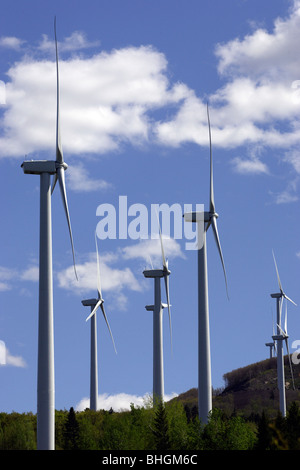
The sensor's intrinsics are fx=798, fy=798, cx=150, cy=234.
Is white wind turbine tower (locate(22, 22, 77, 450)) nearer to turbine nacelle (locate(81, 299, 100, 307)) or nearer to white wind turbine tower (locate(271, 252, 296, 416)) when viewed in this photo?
turbine nacelle (locate(81, 299, 100, 307))

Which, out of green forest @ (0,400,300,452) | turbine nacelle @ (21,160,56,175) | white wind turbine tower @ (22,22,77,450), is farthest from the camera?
green forest @ (0,400,300,452)

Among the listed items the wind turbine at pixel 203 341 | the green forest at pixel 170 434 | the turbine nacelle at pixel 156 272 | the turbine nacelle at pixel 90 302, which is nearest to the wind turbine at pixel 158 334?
the turbine nacelle at pixel 156 272

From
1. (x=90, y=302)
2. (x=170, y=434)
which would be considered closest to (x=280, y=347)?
(x=90, y=302)

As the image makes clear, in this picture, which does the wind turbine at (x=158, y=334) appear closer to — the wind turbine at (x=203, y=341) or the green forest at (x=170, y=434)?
the green forest at (x=170, y=434)

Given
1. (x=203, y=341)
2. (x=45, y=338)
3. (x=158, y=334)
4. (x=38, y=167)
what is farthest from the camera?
(x=158, y=334)

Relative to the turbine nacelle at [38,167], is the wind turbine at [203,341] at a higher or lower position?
lower

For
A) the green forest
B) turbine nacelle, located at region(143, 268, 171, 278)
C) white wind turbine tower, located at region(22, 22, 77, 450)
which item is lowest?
the green forest

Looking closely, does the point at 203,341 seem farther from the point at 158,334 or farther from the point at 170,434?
the point at 158,334

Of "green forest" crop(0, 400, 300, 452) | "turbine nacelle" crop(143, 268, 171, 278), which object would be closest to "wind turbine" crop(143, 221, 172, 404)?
"turbine nacelle" crop(143, 268, 171, 278)

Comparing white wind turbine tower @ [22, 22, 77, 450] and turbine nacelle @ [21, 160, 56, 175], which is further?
turbine nacelle @ [21, 160, 56, 175]

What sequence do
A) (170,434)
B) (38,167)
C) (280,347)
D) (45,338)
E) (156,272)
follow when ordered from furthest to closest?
(280,347) → (156,272) → (170,434) → (38,167) → (45,338)
